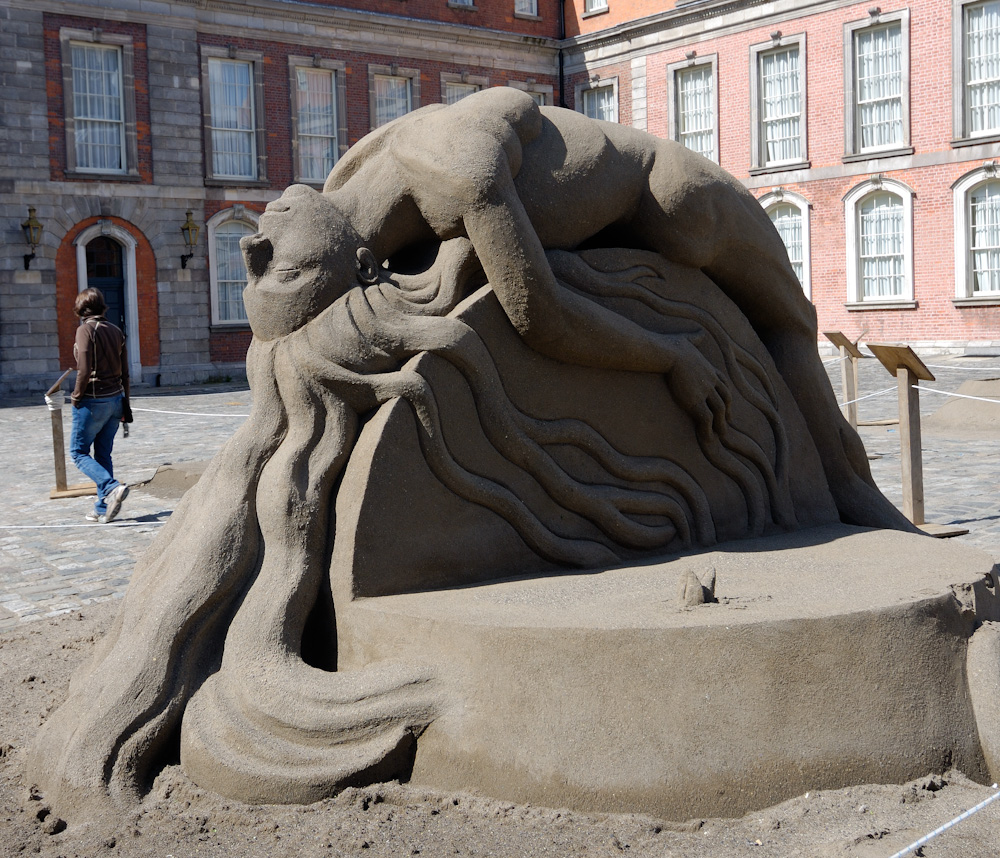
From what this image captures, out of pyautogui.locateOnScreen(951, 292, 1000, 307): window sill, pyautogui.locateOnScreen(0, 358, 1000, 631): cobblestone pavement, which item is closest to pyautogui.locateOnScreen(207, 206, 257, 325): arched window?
pyautogui.locateOnScreen(0, 358, 1000, 631): cobblestone pavement

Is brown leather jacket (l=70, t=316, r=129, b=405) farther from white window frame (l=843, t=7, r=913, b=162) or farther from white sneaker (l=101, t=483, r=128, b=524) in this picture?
white window frame (l=843, t=7, r=913, b=162)

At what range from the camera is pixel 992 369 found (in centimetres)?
1755

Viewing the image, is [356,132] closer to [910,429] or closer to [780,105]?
[780,105]

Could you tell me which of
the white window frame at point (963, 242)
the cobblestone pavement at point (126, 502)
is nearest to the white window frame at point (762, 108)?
the white window frame at point (963, 242)

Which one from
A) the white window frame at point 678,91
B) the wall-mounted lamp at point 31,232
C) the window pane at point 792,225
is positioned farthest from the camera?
the white window frame at point 678,91

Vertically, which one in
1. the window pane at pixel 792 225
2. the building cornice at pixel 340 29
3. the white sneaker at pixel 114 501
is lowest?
the white sneaker at pixel 114 501

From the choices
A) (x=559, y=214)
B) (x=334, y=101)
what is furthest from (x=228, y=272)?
(x=559, y=214)

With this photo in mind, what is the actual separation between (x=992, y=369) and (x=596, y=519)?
15410 mm

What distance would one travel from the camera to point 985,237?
2059cm

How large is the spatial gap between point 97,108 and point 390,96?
247 inches

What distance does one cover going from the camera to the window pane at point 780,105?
23031 mm

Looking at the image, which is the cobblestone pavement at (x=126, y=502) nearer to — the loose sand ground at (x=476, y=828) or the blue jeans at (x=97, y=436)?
the blue jeans at (x=97, y=436)

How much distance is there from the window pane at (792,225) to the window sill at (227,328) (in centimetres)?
1091

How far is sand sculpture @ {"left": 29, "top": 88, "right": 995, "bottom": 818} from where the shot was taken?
3119 millimetres
